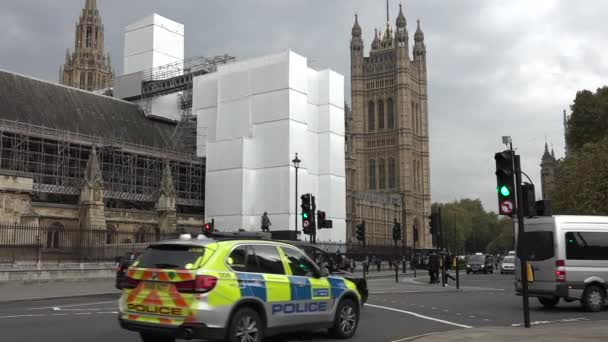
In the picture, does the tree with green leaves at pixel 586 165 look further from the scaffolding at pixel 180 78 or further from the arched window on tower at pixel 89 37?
the arched window on tower at pixel 89 37

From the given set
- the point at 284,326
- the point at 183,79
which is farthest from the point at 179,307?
the point at 183,79

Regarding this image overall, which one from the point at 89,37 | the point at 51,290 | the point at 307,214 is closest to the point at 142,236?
the point at 51,290

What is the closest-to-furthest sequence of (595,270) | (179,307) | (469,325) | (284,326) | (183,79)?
(179,307) → (284,326) → (469,325) → (595,270) → (183,79)

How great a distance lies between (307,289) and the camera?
31.1 ft

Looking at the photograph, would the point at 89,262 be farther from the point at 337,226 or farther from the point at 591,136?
the point at 591,136

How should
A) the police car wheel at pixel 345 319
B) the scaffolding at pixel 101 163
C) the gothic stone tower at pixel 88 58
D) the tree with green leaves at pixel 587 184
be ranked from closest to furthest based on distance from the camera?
1. the police car wheel at pixel 345 319
2. the tree with green leaves at pixel 587 184
3. the scaffolding at pixel 101 163
4. the gothic stone tower at pixel 88 58

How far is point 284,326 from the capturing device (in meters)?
9.03

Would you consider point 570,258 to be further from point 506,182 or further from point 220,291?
point 220,291

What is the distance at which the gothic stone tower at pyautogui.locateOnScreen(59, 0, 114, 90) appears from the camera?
318 feet

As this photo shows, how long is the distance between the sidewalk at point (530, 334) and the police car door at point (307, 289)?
156 cm

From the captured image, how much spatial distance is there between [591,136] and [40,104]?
142ft

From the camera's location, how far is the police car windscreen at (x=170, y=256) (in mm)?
8234

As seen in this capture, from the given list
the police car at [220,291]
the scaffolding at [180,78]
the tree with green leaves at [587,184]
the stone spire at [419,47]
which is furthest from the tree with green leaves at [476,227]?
the police car at [220,291]

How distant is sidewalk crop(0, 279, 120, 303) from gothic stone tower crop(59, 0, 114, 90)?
242 feet
